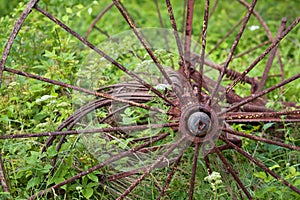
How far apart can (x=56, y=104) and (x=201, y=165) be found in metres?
0.71

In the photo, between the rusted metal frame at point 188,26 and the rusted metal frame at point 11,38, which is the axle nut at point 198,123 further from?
the rusted metal frame at point 11,38

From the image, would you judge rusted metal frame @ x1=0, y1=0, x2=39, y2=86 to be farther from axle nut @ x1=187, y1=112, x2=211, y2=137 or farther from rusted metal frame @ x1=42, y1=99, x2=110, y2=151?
axle nut @ x1=187, y1=112, x2=211, y2=137

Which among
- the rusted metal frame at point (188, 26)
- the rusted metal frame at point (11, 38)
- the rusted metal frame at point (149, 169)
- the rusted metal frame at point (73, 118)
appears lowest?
the rusted metal frame at point (149, 169)

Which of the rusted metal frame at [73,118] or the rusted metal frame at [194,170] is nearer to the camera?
the rusted metal frame at [194,170]

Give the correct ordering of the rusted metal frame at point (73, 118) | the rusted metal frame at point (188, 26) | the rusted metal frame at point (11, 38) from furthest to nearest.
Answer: the rusted metal frame at point (188, 26) < the rusted metal frame at point (73, 118) < the rusted metal frame at point (11, 38)

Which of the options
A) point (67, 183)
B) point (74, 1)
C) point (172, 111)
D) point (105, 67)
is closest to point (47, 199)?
point (67, 183)

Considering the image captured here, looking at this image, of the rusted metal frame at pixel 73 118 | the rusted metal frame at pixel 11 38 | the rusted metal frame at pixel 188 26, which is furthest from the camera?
the rusted metal frame at pixel 188 26

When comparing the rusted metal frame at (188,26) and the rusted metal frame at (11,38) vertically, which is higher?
the rusted metal frame at (188,26)

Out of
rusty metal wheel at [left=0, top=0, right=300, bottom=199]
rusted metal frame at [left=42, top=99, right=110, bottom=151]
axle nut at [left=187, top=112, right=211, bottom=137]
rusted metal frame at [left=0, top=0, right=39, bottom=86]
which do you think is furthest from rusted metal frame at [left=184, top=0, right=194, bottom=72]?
rusted metal frame at [left=0, top=0, right=39, bottom=86]

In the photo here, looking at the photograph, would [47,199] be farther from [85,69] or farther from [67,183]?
[85,69]

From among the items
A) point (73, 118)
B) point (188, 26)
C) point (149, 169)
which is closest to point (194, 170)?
point (149, 169)

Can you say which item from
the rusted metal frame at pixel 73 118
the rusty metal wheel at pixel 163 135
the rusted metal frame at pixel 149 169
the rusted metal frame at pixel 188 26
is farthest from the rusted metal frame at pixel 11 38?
the rusted metal frame at pixel 188 26

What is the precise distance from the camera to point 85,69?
325 cm

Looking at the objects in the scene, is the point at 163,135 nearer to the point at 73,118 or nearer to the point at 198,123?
the point at 198,123
